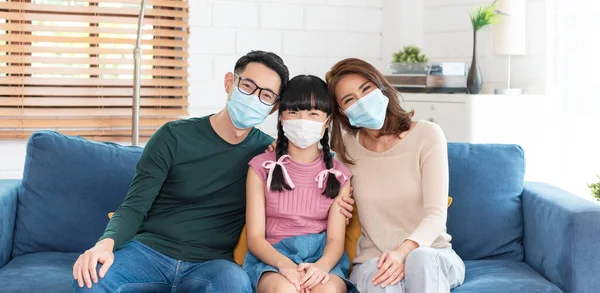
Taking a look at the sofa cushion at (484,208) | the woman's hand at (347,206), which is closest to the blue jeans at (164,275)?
the woman's hand at (347,206)

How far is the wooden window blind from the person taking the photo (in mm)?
3305

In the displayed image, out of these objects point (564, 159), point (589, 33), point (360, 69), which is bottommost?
point (564, 159)

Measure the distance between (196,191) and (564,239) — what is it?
104 centimetres

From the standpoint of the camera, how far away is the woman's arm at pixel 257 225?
207cm

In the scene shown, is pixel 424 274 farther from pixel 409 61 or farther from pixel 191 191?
pixel 409 61

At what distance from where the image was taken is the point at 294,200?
85.8 inches

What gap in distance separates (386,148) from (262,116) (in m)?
0.40

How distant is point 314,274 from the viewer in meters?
1.99

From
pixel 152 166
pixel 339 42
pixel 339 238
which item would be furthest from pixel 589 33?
pixel 152 166

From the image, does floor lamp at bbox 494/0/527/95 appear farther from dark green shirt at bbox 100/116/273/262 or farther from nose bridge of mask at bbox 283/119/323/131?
dark green shirt at bbox 100/116/273/262

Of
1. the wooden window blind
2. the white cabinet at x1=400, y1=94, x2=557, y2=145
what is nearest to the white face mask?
the white cabinet at x1=400, y1=94, x2=557, y2=145

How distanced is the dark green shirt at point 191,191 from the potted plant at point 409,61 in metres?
1.44

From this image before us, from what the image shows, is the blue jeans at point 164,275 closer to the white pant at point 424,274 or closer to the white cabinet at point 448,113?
the white pant at point 424,274

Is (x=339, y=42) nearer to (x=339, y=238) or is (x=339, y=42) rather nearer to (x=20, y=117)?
(x=20, y=117)
